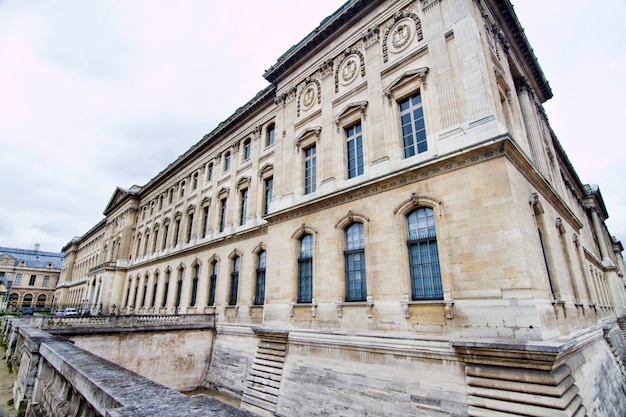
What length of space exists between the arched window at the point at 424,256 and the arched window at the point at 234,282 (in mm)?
12569

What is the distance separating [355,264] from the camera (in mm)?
12156

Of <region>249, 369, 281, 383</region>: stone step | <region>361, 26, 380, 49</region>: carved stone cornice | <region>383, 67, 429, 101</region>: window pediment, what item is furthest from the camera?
<region>361, 26, 380, 49</region>: carved stone cornice

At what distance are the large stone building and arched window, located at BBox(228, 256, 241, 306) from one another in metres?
0.12

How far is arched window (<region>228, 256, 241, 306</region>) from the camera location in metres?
20.0

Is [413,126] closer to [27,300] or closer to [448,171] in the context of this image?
[448,171]

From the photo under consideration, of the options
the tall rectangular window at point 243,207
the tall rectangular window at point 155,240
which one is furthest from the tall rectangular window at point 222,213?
the tall rectangular window at point 155,240

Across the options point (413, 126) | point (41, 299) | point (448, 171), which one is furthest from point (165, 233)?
point (41, 299)

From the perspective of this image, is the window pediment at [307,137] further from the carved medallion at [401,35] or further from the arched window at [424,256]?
the arched window at [424,256]

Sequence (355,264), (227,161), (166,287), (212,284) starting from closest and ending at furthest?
(355,264), (212,284), (227,161), (166,287)

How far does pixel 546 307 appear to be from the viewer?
28.3ft

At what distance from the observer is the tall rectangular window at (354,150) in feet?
44.2

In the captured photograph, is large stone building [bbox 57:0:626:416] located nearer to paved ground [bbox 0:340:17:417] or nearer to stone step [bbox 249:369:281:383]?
stone step [bbox 249:369:281:383]

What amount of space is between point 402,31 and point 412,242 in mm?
8499

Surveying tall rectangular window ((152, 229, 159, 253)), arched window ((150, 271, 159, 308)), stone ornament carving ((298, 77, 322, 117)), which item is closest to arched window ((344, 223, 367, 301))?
stone ornament carving ((298, 77, 322, 117))
